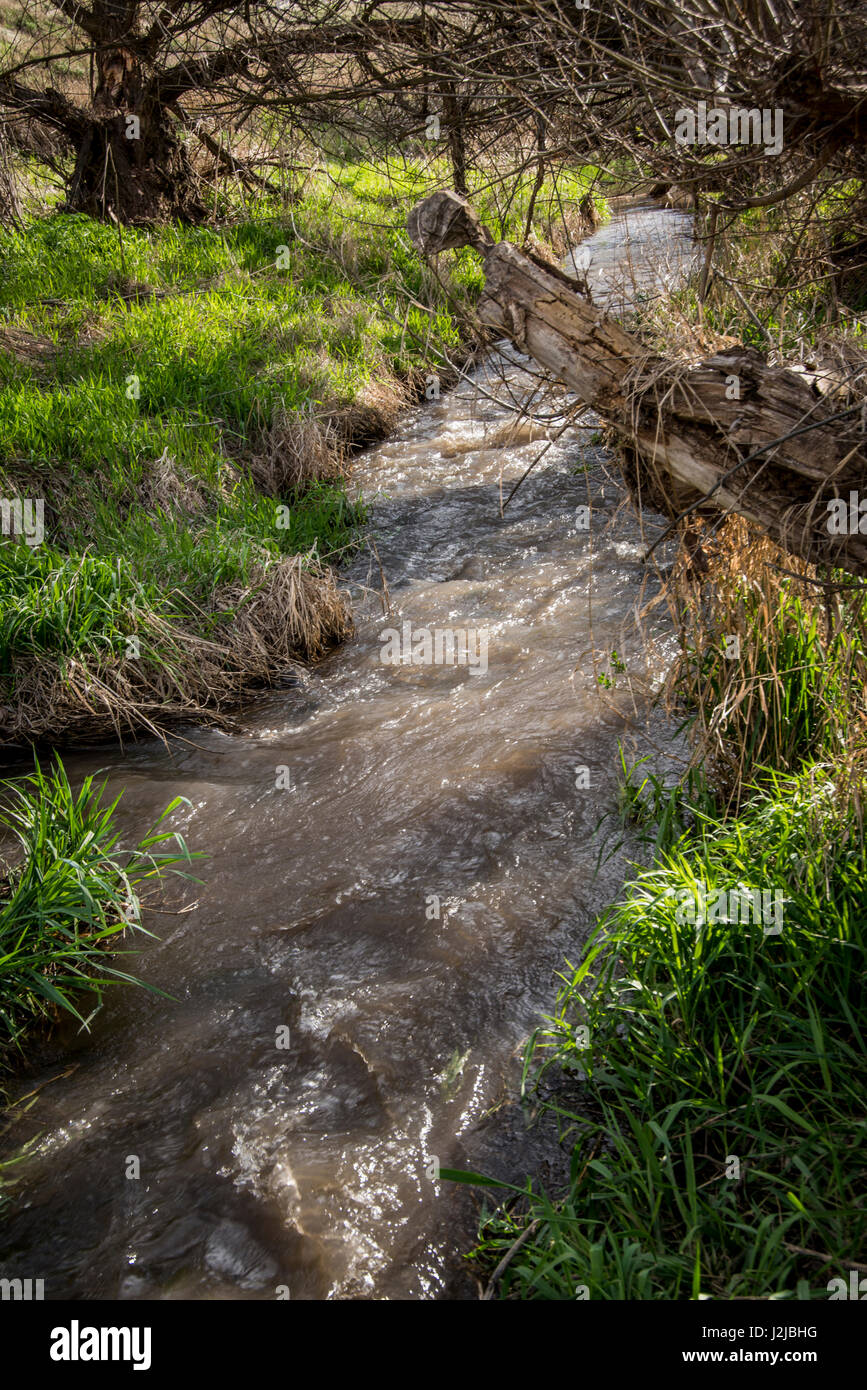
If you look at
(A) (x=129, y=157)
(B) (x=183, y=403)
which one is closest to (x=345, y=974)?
(B) (x=183, y=403)

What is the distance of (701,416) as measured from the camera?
288cm

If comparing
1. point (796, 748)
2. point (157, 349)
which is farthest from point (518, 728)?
point (157, 349)

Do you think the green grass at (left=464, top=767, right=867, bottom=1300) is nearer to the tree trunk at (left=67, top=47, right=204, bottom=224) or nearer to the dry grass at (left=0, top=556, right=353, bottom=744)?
the dry grass at (left=0, top=556, right=353, bottom=744)

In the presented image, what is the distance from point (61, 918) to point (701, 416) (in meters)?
2.97

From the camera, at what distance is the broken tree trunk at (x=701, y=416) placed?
2633mm

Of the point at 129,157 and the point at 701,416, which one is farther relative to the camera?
the point at 129,157

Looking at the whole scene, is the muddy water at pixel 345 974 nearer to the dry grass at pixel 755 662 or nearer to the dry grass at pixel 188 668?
the dry grass at pixel 188 668

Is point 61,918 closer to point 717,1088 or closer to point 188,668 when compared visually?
point 188,668

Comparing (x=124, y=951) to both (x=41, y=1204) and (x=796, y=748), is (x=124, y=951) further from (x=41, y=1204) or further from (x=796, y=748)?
(x=796, y=748)

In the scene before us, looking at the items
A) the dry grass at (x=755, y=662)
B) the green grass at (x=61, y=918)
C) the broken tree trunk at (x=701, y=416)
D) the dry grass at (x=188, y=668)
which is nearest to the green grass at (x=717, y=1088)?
the dry grass at (x=755, y=662)

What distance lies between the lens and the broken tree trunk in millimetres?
2633

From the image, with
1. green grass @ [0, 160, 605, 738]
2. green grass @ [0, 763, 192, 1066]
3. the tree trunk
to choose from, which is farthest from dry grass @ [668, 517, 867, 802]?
the tree trunk

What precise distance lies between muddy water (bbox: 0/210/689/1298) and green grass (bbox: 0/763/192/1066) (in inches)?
6.9

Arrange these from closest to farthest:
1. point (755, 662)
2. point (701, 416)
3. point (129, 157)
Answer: point (701, 416) → point (755, 662) → point (129, 157)
